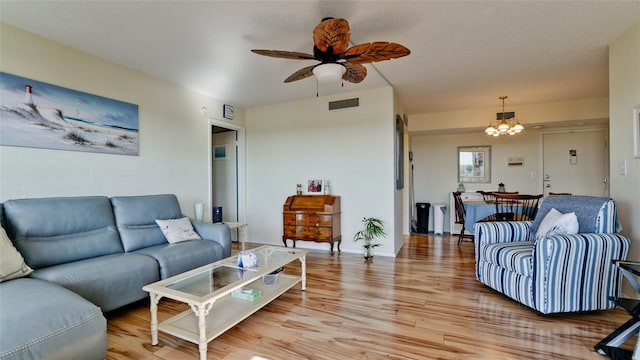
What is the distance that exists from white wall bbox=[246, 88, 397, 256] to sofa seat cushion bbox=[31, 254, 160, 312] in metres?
2.58

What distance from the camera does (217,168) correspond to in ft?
17.7

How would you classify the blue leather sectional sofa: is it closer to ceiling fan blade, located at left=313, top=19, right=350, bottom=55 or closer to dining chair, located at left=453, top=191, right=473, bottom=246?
ceiling fan blade, located at left=313, top=19, right=350, bottom=55

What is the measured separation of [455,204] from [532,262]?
A: 3297mm

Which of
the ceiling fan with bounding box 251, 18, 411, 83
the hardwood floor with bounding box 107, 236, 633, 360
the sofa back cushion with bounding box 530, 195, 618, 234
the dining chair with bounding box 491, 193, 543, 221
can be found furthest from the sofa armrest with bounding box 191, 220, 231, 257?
the dining chair with bounding box 491, 193, 543, 221

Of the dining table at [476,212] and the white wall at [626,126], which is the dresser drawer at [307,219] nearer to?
the dining table at [476,212]

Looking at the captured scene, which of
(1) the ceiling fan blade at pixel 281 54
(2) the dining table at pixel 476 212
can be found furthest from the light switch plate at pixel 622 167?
(1) the ceiling fan blade at pixel 281 54

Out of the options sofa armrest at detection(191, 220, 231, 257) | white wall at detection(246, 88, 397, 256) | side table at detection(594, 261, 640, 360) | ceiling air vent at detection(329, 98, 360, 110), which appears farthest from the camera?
ceiling air vent at detection(329, 98, 360, 110)

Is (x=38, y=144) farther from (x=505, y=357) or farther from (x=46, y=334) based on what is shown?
(x=505, y=357)

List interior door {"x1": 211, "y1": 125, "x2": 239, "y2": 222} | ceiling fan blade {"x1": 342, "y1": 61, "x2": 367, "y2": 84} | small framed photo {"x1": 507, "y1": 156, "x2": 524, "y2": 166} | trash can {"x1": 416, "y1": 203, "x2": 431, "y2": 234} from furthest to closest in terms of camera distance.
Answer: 1. trash can {"x1": 416, "y1": 203, "x2": 431, "y2": 234}
2. small framed photo {"x1": 507, "y1": 156, "x2": 524, "y2": 166}
3. interior door {"x1": 211, "y1": 125, "x2": 239, "y2": 222}
4. ceiling fan blade {"x1": 342, "y1": 61, "x2": 367, "y2": 84}

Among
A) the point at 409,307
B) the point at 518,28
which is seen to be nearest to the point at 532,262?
the point at 409,307

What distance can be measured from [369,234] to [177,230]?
99.2 inches

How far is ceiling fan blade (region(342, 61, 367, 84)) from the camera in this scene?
2337 millimetres

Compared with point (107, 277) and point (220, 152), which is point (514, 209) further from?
point (220, 152)

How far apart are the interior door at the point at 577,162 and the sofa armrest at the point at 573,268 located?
3926 mm
